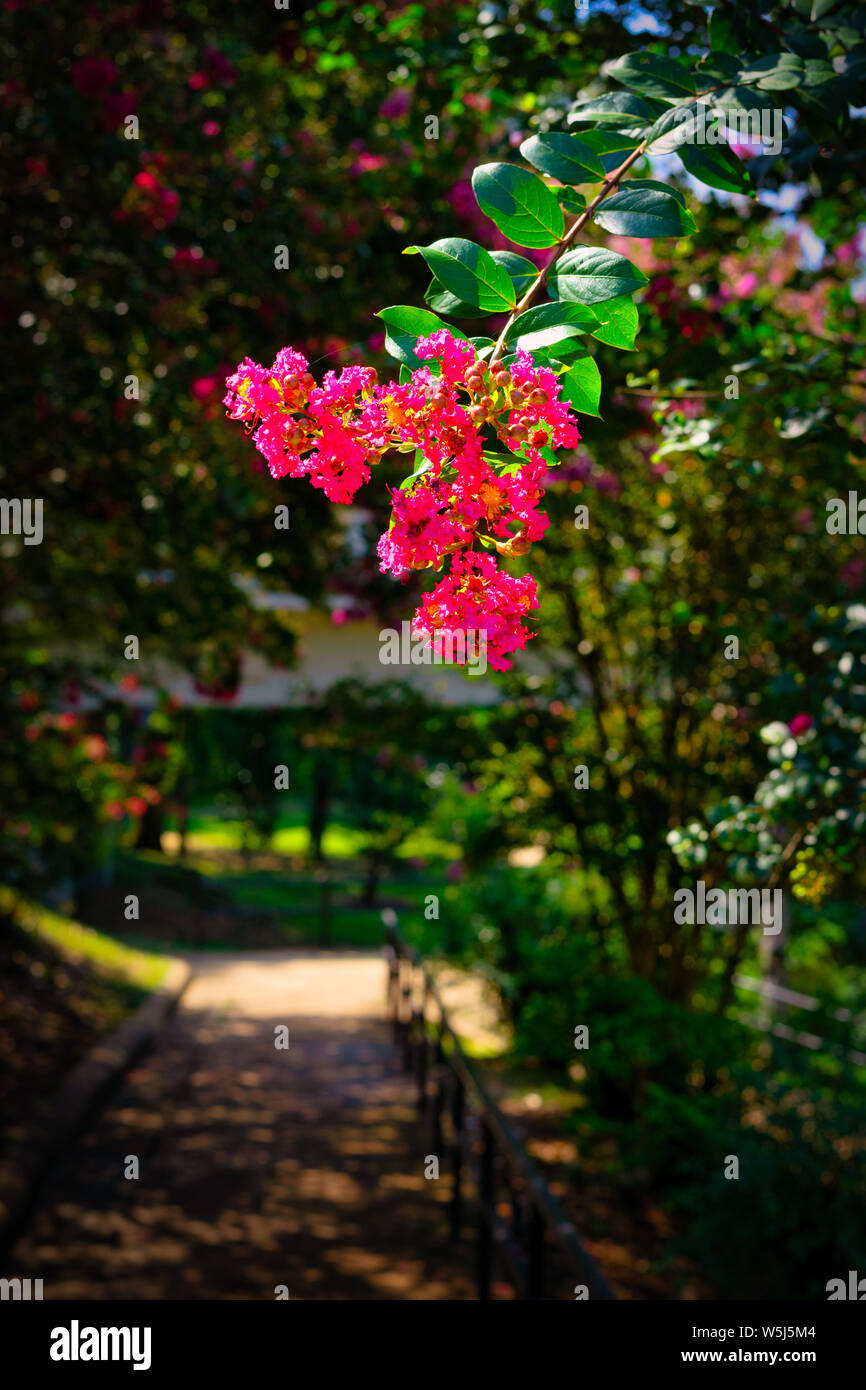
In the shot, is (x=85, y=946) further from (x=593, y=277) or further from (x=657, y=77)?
(x=593, y=277)

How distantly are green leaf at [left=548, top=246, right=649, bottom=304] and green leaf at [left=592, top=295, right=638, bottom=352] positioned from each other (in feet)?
0.08

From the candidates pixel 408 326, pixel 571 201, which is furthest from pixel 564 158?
pixel 408 326

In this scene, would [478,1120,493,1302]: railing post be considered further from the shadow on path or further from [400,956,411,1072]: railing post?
[400,956,411,1072]: railing post

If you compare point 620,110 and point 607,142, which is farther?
point 620,110

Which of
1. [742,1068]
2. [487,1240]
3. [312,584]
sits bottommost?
[487,1240]

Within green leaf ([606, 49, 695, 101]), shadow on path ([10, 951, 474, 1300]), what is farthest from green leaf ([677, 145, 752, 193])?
shadow on path ([10, 951, 474, 1300])

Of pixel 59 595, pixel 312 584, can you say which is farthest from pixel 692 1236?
pixel 59 595

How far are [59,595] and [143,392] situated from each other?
→ 118 inches

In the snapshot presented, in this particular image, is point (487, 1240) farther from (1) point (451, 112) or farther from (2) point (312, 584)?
(1) point (451, 112)

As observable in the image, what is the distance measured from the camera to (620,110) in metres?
1.67

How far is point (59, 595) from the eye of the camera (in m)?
7.16

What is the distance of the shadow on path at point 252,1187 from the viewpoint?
4.58 m

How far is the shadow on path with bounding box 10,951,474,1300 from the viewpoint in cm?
458

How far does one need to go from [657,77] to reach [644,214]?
457 millimetres
